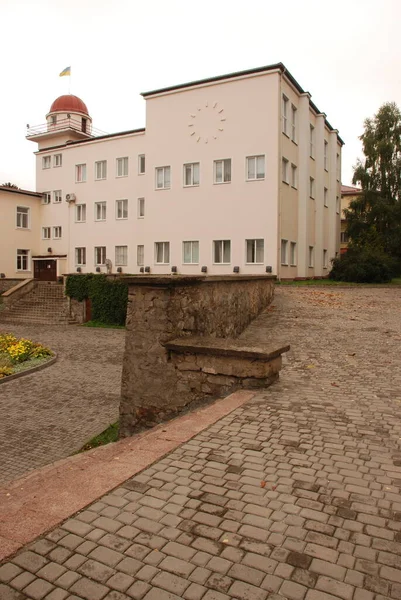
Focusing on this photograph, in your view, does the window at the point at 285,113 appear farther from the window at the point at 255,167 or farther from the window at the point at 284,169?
the window at the point at 255,167

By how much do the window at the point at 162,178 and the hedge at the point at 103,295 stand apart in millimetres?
8184

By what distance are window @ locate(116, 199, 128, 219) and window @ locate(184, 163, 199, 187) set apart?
7385 mm

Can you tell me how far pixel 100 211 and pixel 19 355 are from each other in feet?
78.7

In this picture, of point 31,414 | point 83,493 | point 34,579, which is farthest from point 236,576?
point 31,414

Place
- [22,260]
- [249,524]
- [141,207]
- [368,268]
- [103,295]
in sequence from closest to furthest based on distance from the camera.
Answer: [249,524] → [103,295] → [368,268] → [141,207] → [22,260]

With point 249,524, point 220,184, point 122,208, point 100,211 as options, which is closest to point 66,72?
point 100,211

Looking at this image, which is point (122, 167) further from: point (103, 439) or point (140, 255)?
point (103, 439)

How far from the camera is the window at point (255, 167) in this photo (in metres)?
26.5

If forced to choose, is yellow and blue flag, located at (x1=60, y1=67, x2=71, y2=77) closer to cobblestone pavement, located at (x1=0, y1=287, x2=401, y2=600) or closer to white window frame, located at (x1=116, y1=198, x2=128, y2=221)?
→ white window frame, located at (x1=116, y1=198, x2=128, y2=221)

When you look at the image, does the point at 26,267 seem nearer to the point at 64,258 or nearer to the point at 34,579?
the point at 64,258

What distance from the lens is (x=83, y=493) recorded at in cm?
331

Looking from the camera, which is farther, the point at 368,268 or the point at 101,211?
the point at 101,211

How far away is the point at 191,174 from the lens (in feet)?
94.8

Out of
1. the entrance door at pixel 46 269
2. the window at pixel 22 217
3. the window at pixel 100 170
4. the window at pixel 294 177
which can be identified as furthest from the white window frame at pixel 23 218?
the window at pixel 294 177
